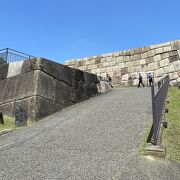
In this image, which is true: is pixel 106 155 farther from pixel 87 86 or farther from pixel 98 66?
pixel 98 66

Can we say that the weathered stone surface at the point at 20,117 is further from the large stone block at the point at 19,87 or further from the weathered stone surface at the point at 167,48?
the weathered stone surface at the point at 167,48

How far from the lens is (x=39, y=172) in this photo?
18.4ft

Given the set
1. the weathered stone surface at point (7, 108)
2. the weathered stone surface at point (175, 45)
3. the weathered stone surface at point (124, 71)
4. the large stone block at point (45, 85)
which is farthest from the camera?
the weathered stone surface at point (124, 71)

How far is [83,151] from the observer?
6.70 m

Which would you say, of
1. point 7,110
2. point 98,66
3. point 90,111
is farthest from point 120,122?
point 98,66

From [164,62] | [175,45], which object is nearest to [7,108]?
[164,62]

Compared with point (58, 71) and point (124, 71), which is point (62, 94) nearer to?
point (58, 71)

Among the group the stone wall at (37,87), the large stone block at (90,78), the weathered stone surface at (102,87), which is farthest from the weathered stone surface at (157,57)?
the stone wall at (37,87)

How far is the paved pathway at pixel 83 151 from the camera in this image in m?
5.50

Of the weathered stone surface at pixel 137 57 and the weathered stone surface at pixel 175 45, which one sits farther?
the weathered stone surface at pixel 137 57

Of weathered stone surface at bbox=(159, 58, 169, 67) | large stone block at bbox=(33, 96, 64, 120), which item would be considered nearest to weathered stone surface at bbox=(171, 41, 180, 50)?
weathered stone surface at bbox=(159, 58, 169, 67)

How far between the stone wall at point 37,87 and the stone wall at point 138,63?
42.0ft

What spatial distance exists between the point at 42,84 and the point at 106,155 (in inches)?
252

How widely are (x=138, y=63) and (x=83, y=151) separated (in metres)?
21.5
